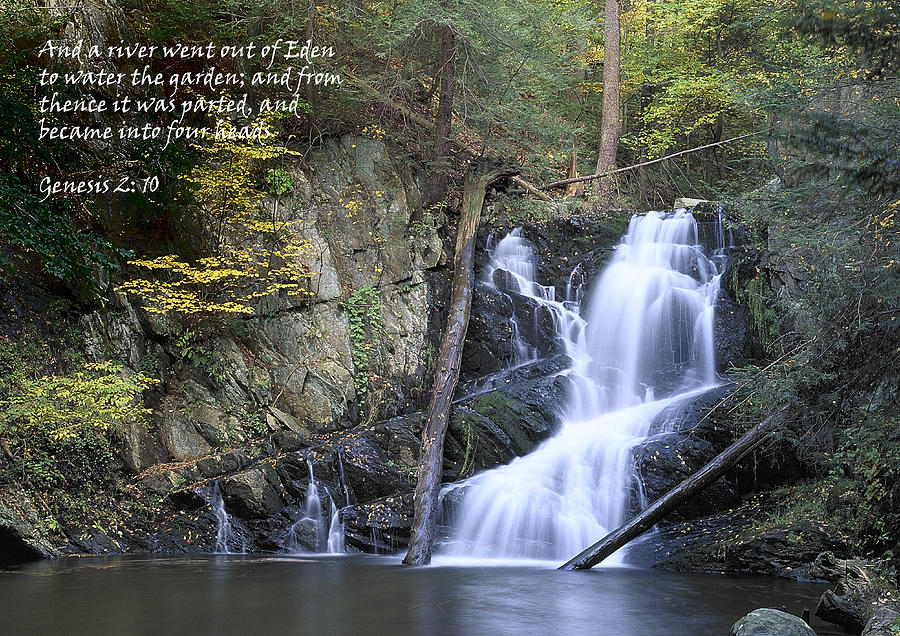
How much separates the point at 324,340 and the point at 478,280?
335 centimetres

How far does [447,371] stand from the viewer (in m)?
11.6

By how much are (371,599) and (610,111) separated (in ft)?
45.0

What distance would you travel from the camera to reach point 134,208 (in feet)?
37.4

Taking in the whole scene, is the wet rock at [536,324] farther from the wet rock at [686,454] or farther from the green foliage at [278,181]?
the green foliage at [278,181]

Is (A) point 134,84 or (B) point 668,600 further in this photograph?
(A) point 134,84

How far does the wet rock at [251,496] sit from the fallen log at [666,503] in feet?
14.3

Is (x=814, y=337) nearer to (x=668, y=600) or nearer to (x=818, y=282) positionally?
(x=818, y=282)

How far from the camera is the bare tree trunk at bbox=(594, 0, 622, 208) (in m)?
16.8

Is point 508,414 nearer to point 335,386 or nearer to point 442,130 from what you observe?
point 335,386

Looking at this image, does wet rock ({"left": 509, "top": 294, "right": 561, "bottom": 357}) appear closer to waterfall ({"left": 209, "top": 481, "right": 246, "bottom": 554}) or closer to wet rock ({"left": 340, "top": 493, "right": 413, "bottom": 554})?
wet rock ({"left": 340, "top": 493, "right": 413, "bottom": 554})

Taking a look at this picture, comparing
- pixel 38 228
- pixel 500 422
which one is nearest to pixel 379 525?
pixel 500 422

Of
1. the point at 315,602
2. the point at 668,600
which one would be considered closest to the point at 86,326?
the point at 315,602

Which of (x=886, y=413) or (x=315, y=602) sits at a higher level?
(x=886, y=413)

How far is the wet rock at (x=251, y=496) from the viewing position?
1015 centimetres
